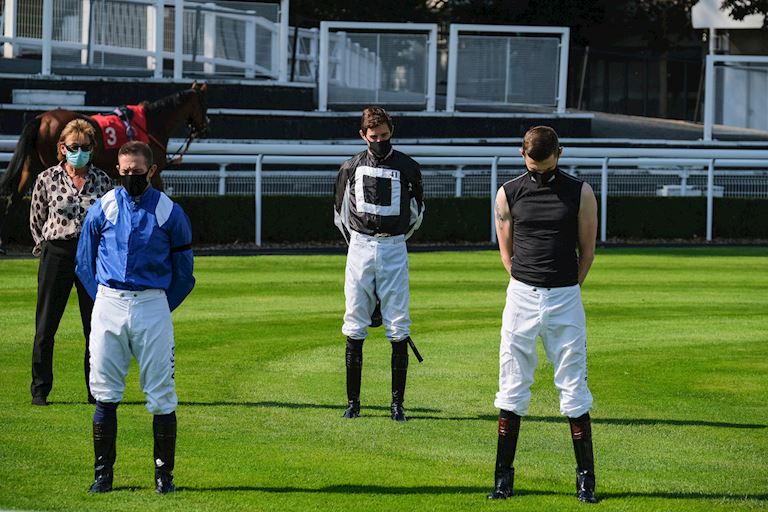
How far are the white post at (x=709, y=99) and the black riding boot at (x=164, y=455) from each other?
67.8ft

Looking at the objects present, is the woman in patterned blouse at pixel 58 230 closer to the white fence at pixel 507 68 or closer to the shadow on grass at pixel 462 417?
the shadow on grass at pixel 462 417

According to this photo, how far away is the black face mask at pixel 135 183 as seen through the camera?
6.38 meters

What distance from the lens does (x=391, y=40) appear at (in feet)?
81.7

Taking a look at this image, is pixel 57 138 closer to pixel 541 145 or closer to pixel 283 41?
pixel 541 145

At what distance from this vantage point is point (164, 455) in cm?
634

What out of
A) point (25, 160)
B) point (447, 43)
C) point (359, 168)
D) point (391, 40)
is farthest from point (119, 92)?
point (359, 168)

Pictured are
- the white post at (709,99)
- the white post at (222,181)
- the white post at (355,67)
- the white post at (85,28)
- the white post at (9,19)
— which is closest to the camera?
the white post at (222,181)

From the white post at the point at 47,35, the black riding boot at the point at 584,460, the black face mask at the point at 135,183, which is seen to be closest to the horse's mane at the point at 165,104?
the white post at the point at 47,35

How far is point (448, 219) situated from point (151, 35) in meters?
7.10

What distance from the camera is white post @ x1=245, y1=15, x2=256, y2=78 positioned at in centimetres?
2528

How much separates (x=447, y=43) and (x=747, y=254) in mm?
9107

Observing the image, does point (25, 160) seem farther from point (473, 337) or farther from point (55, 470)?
point (55, 470)

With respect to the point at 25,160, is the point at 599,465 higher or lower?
lower

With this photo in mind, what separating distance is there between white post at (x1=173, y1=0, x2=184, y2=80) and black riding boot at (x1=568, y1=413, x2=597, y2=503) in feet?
59.8
